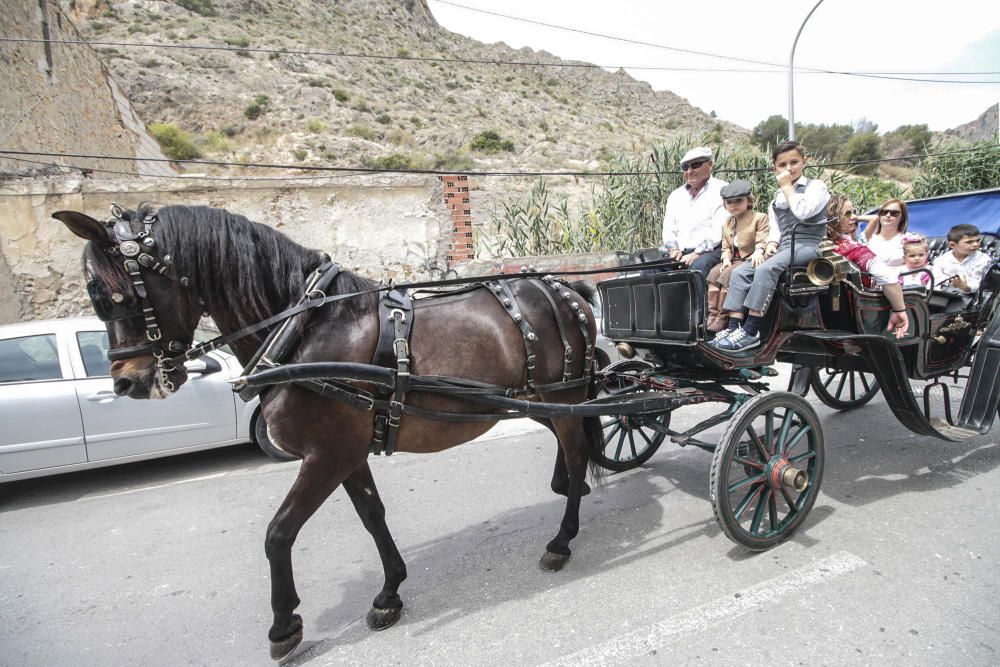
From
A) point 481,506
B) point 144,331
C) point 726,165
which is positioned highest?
point 726,165

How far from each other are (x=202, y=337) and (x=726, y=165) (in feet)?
32.2

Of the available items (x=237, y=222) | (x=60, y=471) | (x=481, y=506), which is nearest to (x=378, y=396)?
(x=237, y=222)

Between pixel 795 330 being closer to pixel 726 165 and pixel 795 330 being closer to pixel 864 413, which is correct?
pixel 864 413

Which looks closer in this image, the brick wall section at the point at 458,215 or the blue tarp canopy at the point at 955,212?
the blue tarp canopy at the point at 955,212

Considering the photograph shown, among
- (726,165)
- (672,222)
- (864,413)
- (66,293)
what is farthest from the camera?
(726,165)

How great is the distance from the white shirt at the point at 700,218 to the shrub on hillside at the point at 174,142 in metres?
28.1

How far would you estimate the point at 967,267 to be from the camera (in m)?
4.10

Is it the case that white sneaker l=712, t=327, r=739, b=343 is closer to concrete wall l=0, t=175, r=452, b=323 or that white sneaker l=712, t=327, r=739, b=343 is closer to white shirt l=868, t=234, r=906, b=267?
white shirt l=868, t=234, r=906, b=267

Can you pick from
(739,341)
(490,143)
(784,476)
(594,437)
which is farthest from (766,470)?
(490,143)

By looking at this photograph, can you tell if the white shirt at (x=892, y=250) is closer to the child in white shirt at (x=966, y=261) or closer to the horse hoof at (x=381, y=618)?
the child in white shirt at (x=966, y=261)

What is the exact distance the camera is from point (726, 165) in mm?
10508

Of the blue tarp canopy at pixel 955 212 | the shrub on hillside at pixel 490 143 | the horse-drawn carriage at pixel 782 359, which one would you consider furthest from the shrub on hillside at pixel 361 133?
the horse-drawn carriage at pixel 782 359

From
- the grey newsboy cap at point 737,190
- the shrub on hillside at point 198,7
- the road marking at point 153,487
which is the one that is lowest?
the road marking at point 153,487

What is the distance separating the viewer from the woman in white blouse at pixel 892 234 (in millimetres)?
4445
